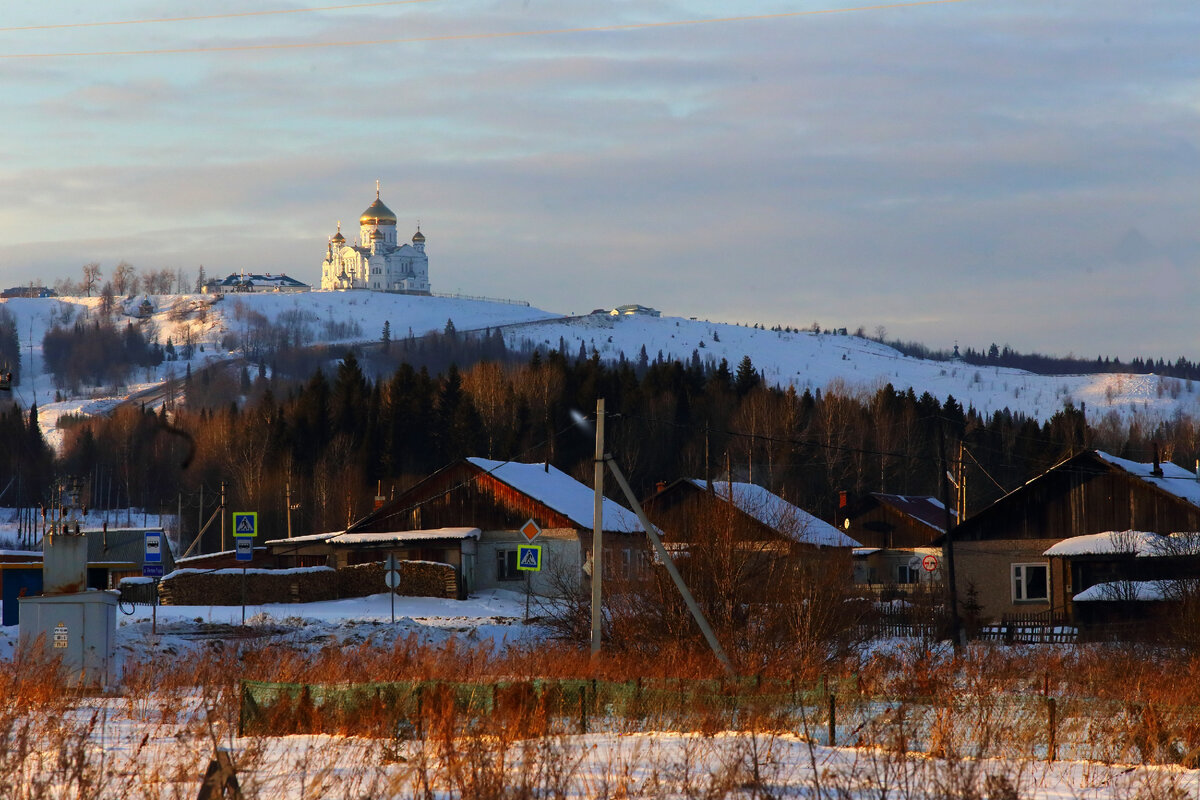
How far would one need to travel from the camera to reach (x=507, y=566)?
169 feet

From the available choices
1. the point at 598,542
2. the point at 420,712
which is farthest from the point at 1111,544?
the point at 420,712

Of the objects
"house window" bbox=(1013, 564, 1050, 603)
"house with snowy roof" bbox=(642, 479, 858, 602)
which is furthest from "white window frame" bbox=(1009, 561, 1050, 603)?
"house with snowy roof" bbox=(642, 479, 858, 602)

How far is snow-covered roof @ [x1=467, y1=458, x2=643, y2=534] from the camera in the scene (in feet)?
162

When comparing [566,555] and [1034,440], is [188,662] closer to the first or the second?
[566,555]

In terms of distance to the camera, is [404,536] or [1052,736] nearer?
[1052,736]

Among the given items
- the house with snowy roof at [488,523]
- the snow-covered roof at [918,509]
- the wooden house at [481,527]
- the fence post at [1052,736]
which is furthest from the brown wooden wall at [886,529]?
the fence post at [1052,736]

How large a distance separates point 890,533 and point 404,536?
29.4 m

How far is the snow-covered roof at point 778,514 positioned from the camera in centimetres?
2902

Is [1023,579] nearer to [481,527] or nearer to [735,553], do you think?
[481,527]

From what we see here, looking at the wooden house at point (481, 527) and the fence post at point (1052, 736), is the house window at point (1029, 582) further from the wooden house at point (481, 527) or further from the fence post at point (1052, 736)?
the fence post at point (1052, 736)

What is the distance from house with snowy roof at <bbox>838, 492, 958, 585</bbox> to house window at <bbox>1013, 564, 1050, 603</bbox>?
54.7 ft

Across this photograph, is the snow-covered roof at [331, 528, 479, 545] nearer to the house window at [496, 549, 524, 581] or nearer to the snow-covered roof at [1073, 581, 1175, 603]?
the house window at [496, 549, 524, 581]

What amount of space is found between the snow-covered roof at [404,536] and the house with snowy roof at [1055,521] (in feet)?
56.8

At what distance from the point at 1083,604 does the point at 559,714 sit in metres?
28.6
